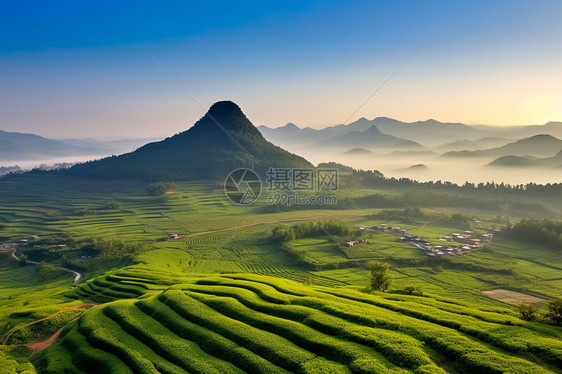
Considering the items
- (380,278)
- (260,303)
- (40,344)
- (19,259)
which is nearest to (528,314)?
(380,278)

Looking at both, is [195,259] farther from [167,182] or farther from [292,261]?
[167,182]

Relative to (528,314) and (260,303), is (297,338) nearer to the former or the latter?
(260,303)

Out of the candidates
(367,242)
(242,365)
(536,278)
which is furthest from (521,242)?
(242,365)

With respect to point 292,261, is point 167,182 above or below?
A: above

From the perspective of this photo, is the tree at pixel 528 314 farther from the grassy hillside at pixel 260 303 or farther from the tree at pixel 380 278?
the tree at pixel 380 278

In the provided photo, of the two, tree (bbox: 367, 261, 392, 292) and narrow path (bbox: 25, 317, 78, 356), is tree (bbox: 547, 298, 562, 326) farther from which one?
narrow path (bbox: 25, 317, 78, 356)

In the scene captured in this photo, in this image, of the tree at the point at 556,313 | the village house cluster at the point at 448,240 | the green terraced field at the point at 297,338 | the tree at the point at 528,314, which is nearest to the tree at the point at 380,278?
the green terraced field at the point at 297,338

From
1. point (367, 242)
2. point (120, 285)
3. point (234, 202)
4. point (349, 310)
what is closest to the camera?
point (349, 310)
